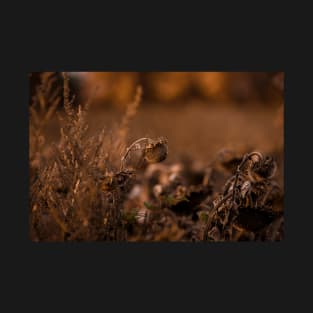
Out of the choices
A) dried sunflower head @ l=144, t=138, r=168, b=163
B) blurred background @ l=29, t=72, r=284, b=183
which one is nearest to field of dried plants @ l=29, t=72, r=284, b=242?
dried sunflower head @ l=144, t=138, r=168, b=163

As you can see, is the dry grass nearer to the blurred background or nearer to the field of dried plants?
the field of dried plants

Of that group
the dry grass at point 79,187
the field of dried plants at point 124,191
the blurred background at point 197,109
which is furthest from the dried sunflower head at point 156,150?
the blurred background at point 197,109

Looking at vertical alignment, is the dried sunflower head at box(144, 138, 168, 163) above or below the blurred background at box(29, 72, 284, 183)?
below

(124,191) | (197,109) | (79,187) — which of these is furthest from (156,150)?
(197,109)

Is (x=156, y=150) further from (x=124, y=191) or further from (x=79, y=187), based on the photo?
(x=79, y=187)

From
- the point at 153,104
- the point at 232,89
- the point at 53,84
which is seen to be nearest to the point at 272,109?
the point at 232,89

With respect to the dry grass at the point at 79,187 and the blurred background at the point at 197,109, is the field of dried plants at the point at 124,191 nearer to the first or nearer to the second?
the dry grass at the point at 79,187

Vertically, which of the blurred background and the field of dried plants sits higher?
the blurred background

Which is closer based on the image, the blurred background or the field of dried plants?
the field of dried plants
